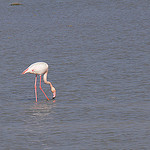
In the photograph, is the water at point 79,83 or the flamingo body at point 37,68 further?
the flamingo body at point 37,68

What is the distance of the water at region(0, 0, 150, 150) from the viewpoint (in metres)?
12.0

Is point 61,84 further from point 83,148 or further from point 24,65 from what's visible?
point 83,148

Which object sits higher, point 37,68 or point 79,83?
point 37,68

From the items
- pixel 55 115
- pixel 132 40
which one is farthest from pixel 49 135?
pixel 132 40

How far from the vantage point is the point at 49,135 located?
12.1 metres

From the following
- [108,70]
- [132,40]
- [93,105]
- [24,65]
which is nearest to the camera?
[93,105]

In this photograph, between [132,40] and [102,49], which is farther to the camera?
[132,40]

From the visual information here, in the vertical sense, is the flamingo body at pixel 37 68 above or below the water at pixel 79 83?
above

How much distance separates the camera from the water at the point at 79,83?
473 inches

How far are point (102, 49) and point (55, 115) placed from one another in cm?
1115

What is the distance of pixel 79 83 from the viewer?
17969 mm

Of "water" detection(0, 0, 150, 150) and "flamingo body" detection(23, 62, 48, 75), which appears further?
"flamingo body" detection(23, 62, 48, 75)

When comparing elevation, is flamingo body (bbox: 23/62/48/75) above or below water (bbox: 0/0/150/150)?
above

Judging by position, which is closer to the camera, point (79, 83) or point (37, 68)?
point (37, 68)
